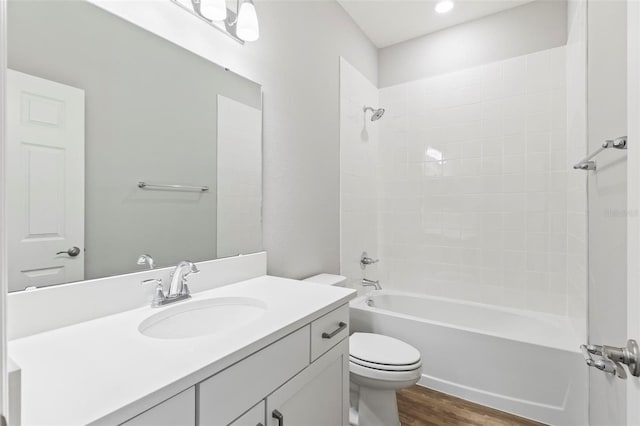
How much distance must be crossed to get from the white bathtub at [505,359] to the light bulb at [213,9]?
6.59 ft

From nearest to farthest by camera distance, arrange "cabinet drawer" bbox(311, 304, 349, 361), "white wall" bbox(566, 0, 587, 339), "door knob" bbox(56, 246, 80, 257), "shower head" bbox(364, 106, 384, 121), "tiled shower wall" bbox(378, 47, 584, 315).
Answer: "door knob" bbox(56, 246, 80, 257), "cabinet drawer" bbox(311, 304, 349, 361), "white wall" bbox(566, 0, 587, 339), "tiled shower wall" bbox(378, 47, 584, 315), "shower head" bbox(364, 106, 384, 121)

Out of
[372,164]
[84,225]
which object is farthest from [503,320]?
[84,225]

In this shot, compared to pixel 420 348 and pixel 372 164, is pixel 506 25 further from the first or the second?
pixel 420 348

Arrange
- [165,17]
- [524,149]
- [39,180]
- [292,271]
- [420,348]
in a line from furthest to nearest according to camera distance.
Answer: [524,149]
[420,348]
[292,271]
[165,17]
[39,180]

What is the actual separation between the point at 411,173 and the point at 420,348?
5.00 feet

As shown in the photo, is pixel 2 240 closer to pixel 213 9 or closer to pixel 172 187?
pixel 172 187

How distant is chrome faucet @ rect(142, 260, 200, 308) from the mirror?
86 millimetres

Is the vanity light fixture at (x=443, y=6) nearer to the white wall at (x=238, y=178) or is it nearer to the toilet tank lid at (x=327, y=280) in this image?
the white wall at (x=238, y=178)

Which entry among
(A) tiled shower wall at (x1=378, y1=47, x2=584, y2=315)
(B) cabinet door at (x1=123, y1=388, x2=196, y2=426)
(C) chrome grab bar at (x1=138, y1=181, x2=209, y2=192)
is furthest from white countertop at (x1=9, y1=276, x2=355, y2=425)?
(A) tiled shower wall at (x1=378, y1=47, x2=584, y2=315)

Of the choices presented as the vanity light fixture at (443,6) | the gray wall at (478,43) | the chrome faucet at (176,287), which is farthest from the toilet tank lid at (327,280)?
the vanity light fixture at (443,6)

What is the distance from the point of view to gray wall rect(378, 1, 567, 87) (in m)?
2.23

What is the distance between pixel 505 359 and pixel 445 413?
1.63ft

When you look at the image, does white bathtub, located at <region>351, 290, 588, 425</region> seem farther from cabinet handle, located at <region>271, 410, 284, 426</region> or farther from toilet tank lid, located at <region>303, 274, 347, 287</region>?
cabinet handle, located at <region>271, 410, 284, 426</region>

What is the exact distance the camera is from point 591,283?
1265 mm
